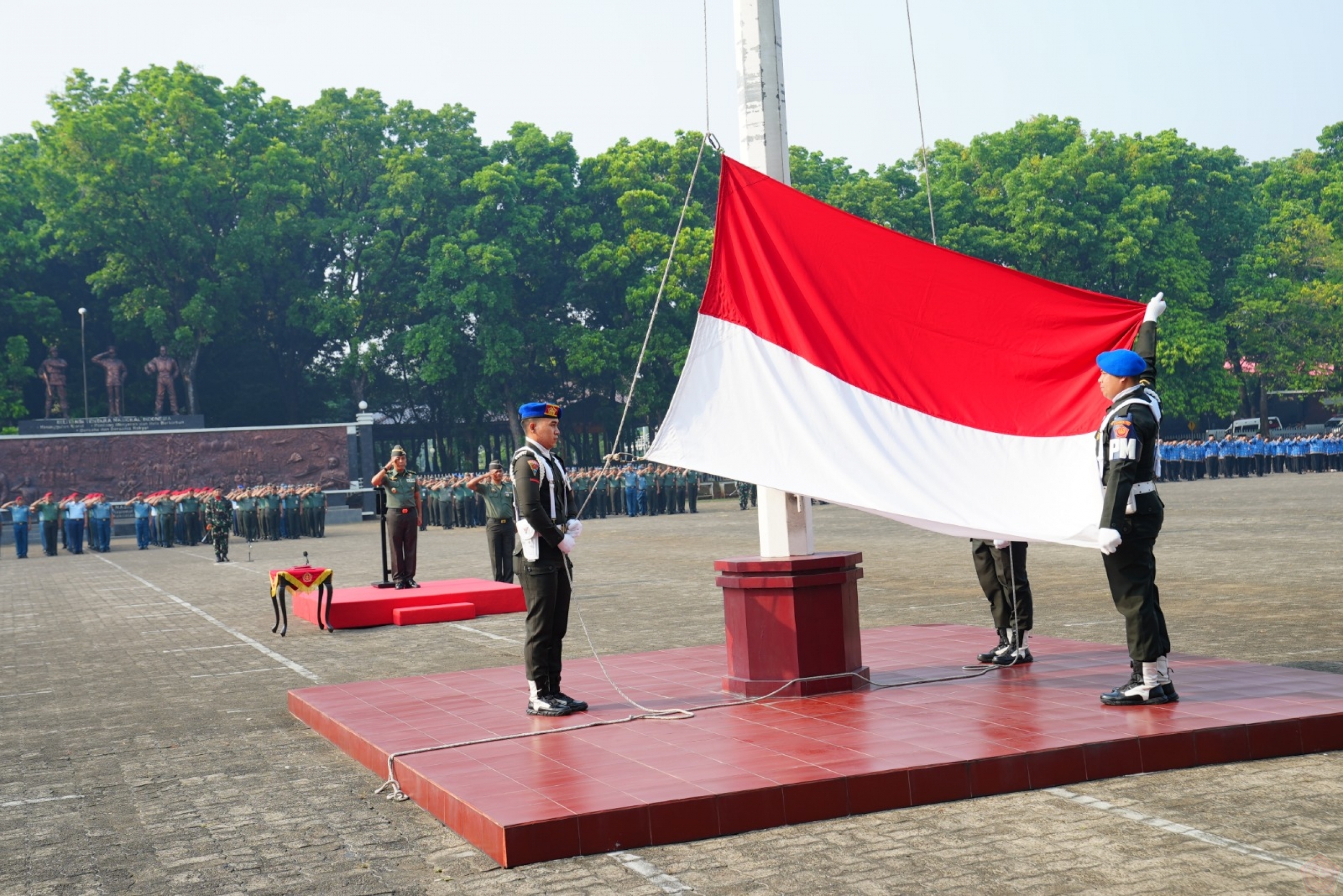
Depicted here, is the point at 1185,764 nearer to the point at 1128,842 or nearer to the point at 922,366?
the point at 1128,842

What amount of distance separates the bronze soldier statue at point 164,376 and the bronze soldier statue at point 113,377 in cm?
105

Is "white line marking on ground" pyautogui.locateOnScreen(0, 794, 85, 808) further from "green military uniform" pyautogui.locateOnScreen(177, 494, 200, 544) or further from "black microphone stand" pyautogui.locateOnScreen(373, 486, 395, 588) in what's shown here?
"green military uniform" pyautogui.locateOnScreen(177, 494, 200, 544)

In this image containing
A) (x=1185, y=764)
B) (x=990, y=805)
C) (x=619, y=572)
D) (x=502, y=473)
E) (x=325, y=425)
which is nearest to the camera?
(x=990, y=805)

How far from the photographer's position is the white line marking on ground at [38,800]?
709cm

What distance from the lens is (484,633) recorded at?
13.9 m

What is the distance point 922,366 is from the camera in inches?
318

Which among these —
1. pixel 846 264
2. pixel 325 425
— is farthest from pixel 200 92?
pixel 846 264

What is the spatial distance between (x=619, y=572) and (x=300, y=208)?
4368cm

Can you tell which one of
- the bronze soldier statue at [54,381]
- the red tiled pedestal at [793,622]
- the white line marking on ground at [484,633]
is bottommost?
the white line marking on ground at [484,633]

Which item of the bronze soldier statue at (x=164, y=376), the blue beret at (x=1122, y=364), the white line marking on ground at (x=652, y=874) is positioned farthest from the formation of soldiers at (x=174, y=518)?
the white line marking on ground at (x=652, y=874)

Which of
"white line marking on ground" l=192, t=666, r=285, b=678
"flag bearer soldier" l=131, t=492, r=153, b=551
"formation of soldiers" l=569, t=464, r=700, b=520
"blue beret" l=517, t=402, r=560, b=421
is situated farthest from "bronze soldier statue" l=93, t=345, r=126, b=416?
"blue beret" l=517, t=402, r=560, b=421

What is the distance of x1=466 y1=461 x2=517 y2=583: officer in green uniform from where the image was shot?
1744 centimetres

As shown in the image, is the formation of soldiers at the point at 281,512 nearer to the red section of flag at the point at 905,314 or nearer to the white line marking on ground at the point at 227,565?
the white line marking on ground at the point at 227,565

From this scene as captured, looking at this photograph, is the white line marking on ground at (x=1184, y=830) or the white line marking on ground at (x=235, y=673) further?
the white line marking on ground at (x=235, y=673)
